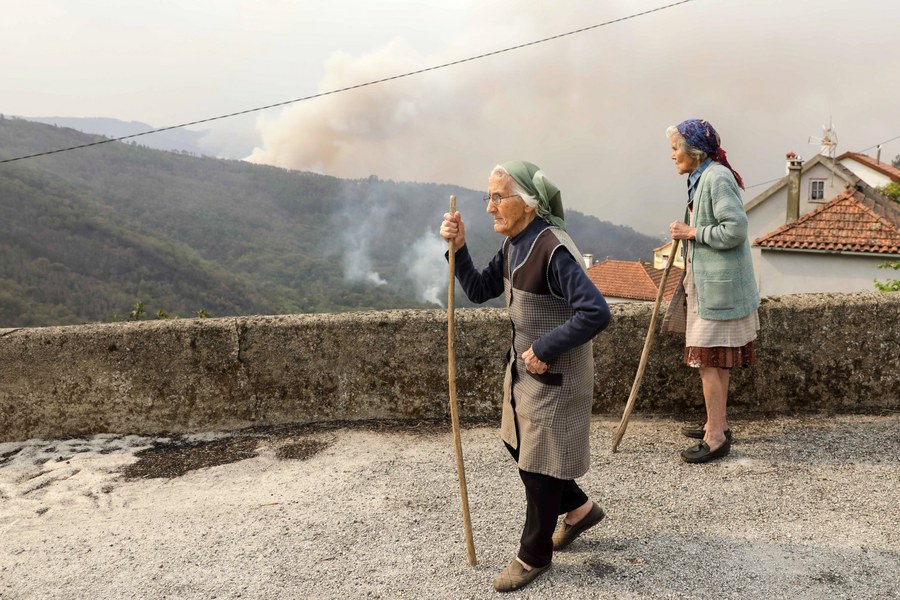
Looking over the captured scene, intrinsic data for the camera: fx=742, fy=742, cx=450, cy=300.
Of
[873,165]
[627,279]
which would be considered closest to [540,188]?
[627,279]

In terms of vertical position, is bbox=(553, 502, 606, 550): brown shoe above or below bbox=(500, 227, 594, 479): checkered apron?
below

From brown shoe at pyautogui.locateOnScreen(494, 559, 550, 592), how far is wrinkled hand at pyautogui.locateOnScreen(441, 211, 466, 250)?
1450mm

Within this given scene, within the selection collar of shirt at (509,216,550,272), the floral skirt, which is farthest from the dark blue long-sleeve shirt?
the floral skirt

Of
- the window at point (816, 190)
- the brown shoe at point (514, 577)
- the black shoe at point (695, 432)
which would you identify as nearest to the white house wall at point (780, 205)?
the window at point (816, 190)

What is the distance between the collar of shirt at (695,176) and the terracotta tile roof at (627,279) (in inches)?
1674

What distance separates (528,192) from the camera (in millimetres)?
3141

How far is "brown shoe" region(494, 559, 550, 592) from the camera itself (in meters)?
3.19

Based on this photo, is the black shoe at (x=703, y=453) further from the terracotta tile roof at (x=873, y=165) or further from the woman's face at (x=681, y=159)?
the terracotta tile roof at (x=873, y=165)

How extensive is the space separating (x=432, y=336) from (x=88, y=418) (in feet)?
8.24

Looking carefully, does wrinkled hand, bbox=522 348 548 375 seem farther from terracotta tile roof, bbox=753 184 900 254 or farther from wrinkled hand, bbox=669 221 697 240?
terracotta tile roof, bbox=753 184 900 254

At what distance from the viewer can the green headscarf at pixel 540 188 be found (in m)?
3.13

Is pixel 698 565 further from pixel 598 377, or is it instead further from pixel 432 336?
pixel 432 336

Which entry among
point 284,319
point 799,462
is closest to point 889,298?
point 799,462

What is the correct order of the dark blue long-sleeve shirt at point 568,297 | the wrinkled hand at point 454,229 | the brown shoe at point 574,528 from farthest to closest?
the brown shoe at point 574,528 < the wrinkled hand at point 454,229 < the dark blue long-sleeve shirt at point 568,297
